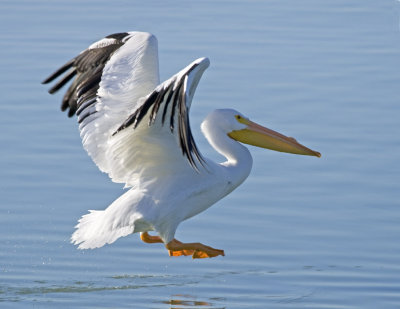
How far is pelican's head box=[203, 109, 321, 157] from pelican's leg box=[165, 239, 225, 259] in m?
0.90

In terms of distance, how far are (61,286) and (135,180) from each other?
0.96 m

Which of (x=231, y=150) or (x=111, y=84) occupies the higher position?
(x=111, y=84)

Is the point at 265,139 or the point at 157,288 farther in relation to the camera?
the point at 265,139

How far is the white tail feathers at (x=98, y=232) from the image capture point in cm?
786

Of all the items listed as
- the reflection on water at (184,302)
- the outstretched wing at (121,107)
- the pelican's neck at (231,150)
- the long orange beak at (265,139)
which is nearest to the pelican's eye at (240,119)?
the long orange beak at (265,139)

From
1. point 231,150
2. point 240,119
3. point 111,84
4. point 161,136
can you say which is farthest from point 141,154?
point 240,119

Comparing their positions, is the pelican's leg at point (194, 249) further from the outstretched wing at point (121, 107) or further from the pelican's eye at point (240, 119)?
the pelican's eye at point (240, 119)

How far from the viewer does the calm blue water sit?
27.2 ft

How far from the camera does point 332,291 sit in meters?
8.20

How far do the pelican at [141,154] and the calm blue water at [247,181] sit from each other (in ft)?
1.69

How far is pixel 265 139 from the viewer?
8500 mm

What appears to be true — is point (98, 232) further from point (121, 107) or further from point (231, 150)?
point (231, 150)

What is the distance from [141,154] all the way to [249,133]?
37.7 inches

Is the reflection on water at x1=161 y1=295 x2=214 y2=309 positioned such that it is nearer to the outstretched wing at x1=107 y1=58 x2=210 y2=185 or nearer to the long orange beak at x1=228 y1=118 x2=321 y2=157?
the outstretched wing at x1=107 y1=58 x2=210 y2=185
